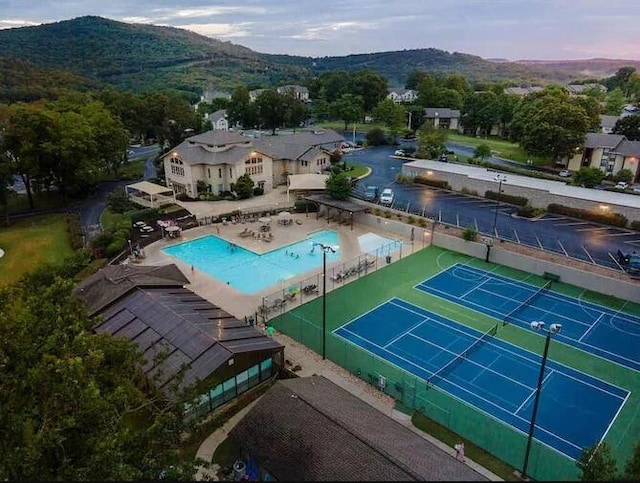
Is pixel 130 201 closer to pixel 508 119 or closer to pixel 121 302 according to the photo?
pixel 121 302

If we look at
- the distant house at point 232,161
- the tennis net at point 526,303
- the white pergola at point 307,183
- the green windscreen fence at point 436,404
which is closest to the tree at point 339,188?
the white pergola at point 307,183

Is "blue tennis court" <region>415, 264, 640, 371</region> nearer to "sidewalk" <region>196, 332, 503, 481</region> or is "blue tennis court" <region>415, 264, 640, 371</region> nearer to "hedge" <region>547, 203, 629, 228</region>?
"sidewalk" <region>196, 332, 503, 481</region>

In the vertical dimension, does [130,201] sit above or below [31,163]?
below

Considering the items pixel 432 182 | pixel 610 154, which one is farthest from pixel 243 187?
pixel 610 154

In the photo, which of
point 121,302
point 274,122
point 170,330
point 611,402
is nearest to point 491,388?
point 611,402

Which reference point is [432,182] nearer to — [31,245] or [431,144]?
[431,144]

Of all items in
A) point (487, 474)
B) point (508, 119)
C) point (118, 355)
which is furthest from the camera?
point (508, 119)
